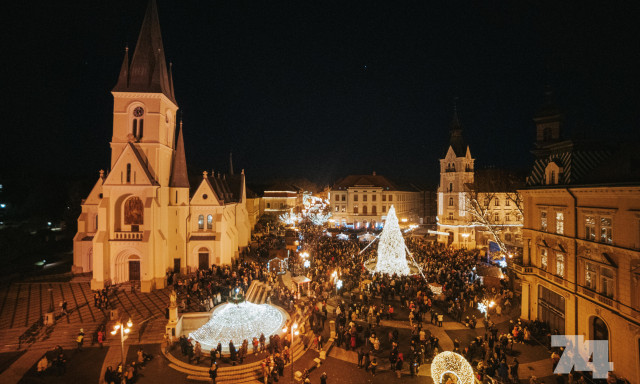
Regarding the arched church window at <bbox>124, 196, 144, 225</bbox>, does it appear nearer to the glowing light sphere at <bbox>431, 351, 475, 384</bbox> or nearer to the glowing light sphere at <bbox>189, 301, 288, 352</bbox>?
the glowing light sphere at <bbox>189, 301, 288, 352</bbox>

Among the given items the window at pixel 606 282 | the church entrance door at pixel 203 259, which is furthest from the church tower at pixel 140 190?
the window at pixel 606 282

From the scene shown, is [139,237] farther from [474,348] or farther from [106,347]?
[474,348]

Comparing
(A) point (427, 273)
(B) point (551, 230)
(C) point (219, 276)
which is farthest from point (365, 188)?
(B) point (551, 230)

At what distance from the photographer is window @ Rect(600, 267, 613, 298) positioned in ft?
42.5

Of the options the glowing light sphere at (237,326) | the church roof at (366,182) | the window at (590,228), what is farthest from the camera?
the church roof at (366,182)

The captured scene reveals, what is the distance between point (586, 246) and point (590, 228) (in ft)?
2.77

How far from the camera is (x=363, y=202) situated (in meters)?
59.2

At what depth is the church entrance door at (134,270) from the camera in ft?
79.3

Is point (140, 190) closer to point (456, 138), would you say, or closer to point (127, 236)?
point (127, 236)

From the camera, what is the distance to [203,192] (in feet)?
90.7

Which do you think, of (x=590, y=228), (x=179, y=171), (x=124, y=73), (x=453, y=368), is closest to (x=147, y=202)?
(x=179, y=171)

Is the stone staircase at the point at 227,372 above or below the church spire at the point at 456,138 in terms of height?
below

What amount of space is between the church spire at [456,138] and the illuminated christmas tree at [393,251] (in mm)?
25734

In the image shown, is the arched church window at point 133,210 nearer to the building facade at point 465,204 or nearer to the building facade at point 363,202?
the building facade at point 465,204
